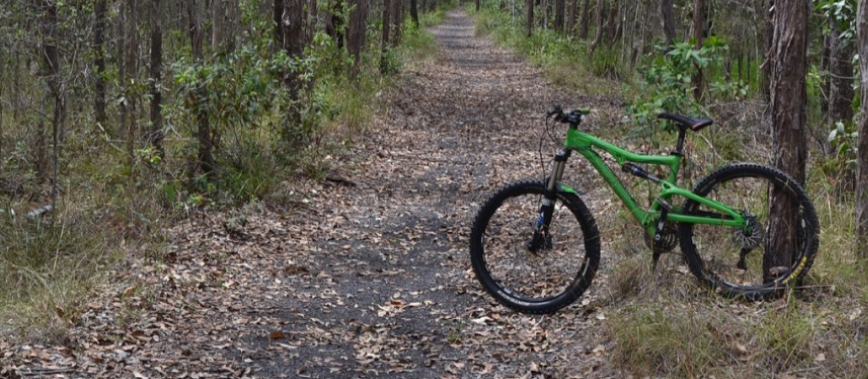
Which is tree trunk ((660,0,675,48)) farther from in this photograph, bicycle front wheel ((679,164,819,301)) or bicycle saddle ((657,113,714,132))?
bicycle saddle ((657,113,714,132))

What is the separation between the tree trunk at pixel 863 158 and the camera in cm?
521

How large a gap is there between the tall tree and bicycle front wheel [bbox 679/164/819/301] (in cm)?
48

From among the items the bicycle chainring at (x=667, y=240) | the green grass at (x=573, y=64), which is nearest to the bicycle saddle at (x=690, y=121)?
the bicycle chainring at (x=667, y=240)

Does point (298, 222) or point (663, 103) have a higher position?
point (663, 103)

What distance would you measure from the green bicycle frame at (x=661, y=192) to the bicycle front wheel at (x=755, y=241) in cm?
4

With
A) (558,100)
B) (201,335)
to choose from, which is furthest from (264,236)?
(558,100)

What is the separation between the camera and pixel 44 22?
8.96 meters

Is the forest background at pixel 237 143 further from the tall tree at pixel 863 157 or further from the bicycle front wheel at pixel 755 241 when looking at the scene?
the bicycle front wheel at pixel 755 241

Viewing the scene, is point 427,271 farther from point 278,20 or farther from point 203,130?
point 278,20

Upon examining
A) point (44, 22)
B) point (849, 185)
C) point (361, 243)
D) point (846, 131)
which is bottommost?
point (361, 243)

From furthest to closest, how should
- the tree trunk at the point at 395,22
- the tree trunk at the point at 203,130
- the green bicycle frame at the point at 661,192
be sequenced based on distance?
the tree trunk at the point at 395,22 → the tree trunk at the point at 203,130 → the green bicycle frame at the point at 661,192

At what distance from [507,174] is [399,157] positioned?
1.67 m

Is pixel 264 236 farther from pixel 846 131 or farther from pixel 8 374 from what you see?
pixel 846 131

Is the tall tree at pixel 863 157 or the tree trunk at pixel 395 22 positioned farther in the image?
the tree trunk at pixel 395 22
